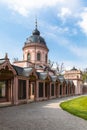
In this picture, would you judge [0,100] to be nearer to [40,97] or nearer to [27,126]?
[40,97]

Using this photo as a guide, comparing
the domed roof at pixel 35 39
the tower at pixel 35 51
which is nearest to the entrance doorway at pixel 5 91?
the tower at pixel 35 51

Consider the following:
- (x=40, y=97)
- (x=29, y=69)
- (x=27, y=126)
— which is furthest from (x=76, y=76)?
(x=27, y=126)

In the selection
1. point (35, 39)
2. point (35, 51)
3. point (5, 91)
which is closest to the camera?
point (5, 91)

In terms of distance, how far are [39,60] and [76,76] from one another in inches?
865

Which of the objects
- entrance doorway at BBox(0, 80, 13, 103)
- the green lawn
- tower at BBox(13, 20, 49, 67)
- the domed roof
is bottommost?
the green lawn

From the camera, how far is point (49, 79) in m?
36.3

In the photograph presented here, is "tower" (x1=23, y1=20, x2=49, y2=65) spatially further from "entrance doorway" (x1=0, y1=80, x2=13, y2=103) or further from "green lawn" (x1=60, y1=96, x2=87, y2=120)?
"green lawn" (x1=60, y1=96, x2=87, y2=120)

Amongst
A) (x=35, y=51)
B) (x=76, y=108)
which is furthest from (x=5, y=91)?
(x=35, y=51)

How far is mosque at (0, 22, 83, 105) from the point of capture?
24.5m

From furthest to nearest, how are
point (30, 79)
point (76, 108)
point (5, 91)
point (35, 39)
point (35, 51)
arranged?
point (35, 39) < point (35, 51) < point (30, 79) < point (5, 91) < point (76, 108)

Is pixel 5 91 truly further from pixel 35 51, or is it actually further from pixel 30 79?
pixel 35 51

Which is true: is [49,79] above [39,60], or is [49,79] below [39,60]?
below

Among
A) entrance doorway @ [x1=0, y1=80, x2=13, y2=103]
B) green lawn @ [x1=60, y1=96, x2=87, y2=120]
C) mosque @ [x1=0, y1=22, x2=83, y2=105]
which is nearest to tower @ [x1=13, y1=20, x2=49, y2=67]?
mosque @ [x1=0, y1=22, x2=83, y2=105]

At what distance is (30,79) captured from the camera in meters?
30.8
